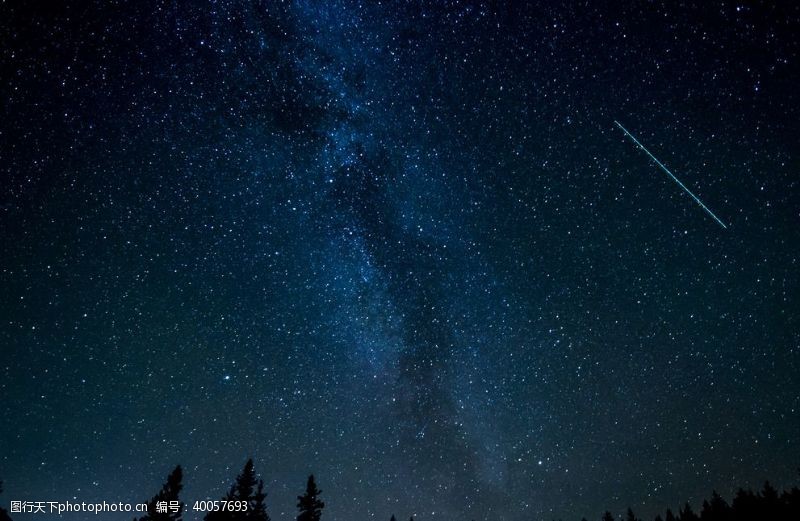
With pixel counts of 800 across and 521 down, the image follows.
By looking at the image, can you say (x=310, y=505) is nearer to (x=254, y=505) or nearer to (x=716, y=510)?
(x=254, y=505)

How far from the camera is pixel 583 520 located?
116 feet

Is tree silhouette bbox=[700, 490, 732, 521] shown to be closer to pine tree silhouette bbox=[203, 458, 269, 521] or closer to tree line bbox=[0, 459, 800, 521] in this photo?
tree line bbox=[0, 459, 800, 521]

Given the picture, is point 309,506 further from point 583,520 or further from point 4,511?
point 583,520

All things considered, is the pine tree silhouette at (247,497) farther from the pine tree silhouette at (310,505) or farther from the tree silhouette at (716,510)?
the tree silhouette at (716,510)

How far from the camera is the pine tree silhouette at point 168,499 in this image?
11.4 meters

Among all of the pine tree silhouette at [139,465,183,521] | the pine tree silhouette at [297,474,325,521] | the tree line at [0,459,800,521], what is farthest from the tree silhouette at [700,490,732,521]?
the pine tree silhouette at [139,465,183,521]

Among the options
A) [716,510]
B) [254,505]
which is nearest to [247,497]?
[254,505]

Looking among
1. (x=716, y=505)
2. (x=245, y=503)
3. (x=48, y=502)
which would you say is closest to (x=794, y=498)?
(x=716, y=505)

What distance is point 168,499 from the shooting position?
11.8 meters

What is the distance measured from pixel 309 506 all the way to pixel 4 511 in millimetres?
10345

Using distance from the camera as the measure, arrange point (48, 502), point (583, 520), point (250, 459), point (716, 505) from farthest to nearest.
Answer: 1. point (583, 520)
2. point (716, 505)
3. point (250, 459)
4. point (48, 502)

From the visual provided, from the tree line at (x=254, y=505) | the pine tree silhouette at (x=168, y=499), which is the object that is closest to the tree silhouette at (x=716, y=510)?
the tree line at (x=254, y=505)

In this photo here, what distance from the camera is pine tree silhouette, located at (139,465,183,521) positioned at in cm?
1140

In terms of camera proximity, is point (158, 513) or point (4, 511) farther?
point (4, 511)
